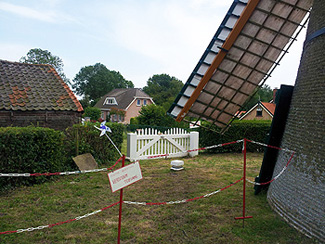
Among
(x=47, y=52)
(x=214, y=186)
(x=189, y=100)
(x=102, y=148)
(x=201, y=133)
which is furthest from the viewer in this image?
(x=47, y=52)

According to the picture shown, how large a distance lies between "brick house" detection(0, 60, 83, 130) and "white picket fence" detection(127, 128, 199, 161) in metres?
2.89

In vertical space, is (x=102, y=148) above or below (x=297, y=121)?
below

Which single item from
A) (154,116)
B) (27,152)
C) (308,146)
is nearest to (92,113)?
(154,116)

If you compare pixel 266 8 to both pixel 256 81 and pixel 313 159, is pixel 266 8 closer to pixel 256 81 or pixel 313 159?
pixel 256 81

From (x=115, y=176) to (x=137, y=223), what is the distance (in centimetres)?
176

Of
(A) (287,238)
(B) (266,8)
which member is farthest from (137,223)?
(B) (266,8)

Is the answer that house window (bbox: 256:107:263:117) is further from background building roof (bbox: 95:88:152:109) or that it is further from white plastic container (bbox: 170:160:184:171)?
white plastic container (bbox: 170:160:184:171)

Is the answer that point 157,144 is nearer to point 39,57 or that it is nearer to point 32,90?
point 32,90

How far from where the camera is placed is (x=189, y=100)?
7.30 metres

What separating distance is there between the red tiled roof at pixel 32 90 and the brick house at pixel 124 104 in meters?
35.3

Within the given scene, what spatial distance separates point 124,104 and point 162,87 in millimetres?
32009

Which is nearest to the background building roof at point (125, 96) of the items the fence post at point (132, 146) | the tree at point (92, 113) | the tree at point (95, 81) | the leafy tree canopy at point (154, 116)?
the tree at point (92, 113)

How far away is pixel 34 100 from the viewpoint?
1209cm

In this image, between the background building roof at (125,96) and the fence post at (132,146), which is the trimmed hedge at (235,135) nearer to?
the fence post at (132,146)
